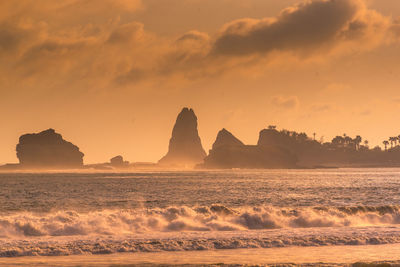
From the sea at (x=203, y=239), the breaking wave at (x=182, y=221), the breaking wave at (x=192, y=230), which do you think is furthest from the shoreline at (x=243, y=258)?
the breaking wave at (x=182, y=221)

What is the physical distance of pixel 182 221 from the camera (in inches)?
1614

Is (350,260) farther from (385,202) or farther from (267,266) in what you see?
(385,202)

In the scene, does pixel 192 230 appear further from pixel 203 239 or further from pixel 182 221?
pixel 203 239

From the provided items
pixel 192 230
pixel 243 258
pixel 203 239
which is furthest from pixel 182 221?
pixel 243 258

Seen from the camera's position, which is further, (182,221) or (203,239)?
(182,221)

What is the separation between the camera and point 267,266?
22125mm

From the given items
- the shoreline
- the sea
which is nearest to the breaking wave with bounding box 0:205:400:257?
the sea

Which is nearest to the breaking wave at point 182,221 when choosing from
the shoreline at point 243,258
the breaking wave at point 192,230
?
the breaking wave at point 192,230

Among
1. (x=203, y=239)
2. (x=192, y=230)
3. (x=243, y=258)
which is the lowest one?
(x=192, y=230)

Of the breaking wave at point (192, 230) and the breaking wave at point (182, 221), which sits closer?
the breaking wave at point (192, 230)

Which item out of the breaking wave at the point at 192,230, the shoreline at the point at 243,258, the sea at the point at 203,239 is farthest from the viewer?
the breaking wave at the point at 192,230

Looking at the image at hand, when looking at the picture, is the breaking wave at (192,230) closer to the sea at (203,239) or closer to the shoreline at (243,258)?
the sea at (203,239)

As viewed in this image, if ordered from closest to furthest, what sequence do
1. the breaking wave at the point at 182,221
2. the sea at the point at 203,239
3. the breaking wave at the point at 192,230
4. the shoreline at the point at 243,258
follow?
the shoreline at the point at 243,258
the sea at the point at 203,239
the breaking wave at the point at 192,230
the breaking wave at the point at 182,221

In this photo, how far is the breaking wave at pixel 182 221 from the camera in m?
37.2
